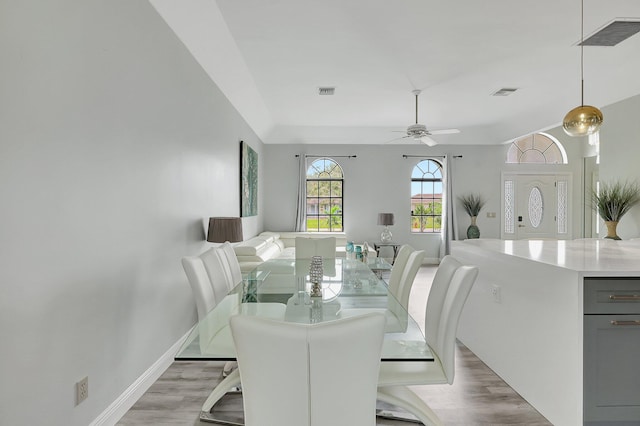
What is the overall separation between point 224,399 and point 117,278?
3.29 feet

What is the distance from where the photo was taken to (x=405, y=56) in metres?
4.29

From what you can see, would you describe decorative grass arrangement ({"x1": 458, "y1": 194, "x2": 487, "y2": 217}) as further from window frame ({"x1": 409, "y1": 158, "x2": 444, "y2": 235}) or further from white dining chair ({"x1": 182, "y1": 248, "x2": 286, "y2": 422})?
white dining chair ({"x1": 182, "y1": 248, "x2": 286, "y2": 422})

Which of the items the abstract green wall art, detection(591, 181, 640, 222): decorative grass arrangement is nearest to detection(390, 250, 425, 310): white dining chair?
the abstract green wall art

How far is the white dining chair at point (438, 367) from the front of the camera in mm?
1745

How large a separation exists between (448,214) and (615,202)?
333 cm

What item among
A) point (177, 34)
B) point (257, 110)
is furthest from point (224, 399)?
point (257, 110)

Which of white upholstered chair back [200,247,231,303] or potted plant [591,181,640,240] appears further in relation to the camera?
potted plant [591,181,640,240]

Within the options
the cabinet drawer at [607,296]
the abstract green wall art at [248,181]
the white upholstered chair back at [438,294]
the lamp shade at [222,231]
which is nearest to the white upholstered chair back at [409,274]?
the white upholstered chair back at [438,294]

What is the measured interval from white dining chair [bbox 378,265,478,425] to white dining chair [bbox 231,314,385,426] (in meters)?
0.64

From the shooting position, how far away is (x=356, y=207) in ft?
27.5

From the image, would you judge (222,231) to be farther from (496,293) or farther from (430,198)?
(430,198)

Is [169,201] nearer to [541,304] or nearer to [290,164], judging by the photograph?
[541,304]

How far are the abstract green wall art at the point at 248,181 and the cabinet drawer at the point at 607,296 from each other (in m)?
4.41

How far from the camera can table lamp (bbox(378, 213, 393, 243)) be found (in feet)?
24.7
